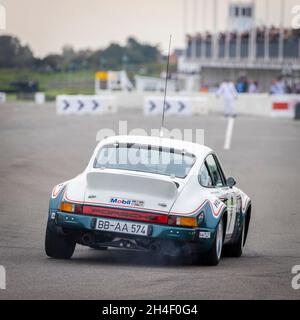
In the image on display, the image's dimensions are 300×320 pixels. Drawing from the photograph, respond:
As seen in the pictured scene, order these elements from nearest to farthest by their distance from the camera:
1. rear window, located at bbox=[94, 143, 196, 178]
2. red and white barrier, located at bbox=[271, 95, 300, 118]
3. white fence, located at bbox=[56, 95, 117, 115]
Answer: rear window, located at bbox=[94, 143, 196, 178], red and white barrier, located at bbox=[271, 95, 300, 118], white fence, located at bbox=[56, 95, 117, 115]

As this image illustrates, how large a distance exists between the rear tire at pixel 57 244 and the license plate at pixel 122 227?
0.44m

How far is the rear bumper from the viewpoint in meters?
9.66

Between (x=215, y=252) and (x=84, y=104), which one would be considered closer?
(x=215, y=252)

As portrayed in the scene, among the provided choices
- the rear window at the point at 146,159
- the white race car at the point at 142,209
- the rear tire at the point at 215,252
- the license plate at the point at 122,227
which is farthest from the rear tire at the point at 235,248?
the license plate at the point at 122,227

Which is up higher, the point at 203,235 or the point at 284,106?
the point at 203,235

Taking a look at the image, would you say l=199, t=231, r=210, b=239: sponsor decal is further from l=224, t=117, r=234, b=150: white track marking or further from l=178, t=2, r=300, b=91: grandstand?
l=178, t=2, r=300, b=91: grandstand

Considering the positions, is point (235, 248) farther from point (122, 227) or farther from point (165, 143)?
point (122, 227)

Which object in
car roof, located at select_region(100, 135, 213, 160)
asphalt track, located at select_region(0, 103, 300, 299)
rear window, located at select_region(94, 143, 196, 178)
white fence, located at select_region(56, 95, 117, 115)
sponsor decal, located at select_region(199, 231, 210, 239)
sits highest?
car roof, located at select_region(100, 135, 213, 160)

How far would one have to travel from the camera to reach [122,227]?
9719 mm

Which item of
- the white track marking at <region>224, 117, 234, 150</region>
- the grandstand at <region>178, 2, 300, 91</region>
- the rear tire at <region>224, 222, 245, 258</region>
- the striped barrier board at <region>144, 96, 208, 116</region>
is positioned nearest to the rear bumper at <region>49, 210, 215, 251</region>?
the rear tire at <region>224, 222, 245, 258</region>

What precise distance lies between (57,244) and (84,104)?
35.9 metres

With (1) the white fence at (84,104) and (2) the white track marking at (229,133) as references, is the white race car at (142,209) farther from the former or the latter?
(1) the white fence at (84,104)

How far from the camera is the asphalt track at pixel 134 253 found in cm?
833

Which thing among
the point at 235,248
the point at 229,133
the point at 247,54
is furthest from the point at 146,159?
the point at 247,54
